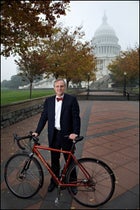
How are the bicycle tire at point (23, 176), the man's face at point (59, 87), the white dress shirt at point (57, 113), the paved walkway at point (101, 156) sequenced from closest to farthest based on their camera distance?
the man's face at point (59, 87) < the white dress shirt at point (57, 113) < the bicycle tire at point (23, 176) < the paved walkway at point (101, 156)

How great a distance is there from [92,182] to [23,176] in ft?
2.16

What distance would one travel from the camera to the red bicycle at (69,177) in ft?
5.06

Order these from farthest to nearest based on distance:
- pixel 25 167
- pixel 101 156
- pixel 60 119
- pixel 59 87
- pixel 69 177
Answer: pixel 101 156
pixel 25 167
pixel 69 177
pixel 60 119
pixel 59 87

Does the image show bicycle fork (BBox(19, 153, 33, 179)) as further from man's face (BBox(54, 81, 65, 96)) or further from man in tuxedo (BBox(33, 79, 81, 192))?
man's face (BBox(54, 81, 65, 96))

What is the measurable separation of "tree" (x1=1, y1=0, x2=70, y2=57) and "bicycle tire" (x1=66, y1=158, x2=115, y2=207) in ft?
15.8

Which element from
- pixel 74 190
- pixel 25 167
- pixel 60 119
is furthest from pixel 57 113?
pixel 25 167

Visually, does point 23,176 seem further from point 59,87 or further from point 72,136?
point 59,87

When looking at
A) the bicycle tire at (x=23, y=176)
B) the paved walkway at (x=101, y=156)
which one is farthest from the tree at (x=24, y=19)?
the bicycle tire at (x=23, y=176)

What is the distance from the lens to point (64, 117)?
1135 millimetres

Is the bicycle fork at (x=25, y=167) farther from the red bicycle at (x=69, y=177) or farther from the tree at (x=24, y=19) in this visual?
the tree at (x=24, y=19)

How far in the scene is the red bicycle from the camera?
1543 mm

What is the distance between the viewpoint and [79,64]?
2552 centimetres

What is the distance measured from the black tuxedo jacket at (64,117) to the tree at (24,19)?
4.88m

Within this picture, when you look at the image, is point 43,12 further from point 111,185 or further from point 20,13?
point 111,185
